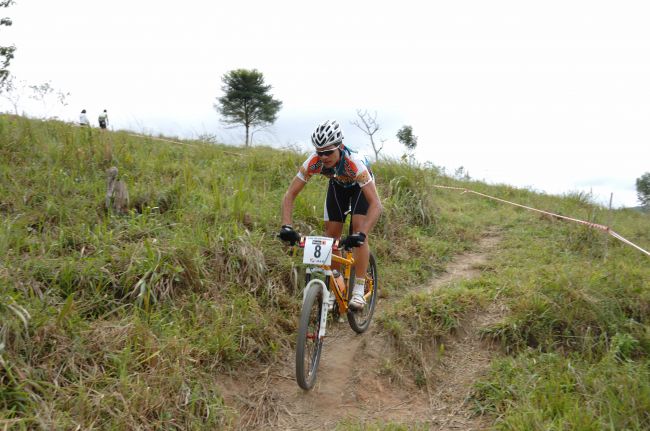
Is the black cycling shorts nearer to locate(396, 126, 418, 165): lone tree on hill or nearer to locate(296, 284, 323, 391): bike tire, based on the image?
locate(296, 284, 323, 391): bike tire

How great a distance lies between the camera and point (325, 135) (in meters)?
3.72

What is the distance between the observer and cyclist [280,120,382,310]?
12.3 ft

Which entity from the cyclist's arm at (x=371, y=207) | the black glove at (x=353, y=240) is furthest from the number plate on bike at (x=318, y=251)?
the cyclist's arm at (x=371, y=207)

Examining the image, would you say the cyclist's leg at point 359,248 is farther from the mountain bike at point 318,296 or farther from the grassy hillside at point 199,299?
the grassy hillside at point 199,299

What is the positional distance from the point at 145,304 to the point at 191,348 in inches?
22.3

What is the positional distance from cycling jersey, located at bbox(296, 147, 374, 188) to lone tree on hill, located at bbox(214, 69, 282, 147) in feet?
87.3

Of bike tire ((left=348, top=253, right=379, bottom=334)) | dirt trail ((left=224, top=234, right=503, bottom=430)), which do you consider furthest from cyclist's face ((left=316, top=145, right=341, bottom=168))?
dirt trail ((left=224, top=234, right=503, bottom=430))

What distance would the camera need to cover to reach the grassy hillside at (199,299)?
270cm

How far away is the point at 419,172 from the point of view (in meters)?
7.71

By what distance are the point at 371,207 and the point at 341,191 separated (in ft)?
1.76

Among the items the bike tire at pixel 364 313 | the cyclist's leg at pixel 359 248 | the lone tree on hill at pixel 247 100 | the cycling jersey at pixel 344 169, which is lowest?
the bike tire at pixel 364 313

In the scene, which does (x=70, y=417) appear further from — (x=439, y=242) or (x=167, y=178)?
(x=439, y=242)

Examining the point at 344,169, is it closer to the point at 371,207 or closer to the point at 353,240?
the point at 371,207

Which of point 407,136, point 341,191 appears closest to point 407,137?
point 407,136
